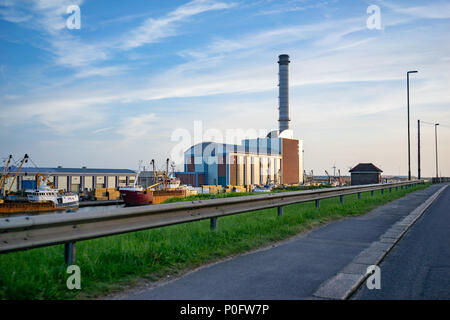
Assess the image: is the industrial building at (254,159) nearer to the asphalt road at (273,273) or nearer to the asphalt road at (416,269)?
the asphalt road at (416,269)

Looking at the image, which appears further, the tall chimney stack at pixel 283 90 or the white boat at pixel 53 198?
the tall chimney stack at pixel 283 90

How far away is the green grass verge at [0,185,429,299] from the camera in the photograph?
411 cm

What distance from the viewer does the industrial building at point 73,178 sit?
270 ft

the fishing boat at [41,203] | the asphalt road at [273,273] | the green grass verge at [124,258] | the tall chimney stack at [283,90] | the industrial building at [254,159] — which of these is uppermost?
the tall chimney stack at [283,90]

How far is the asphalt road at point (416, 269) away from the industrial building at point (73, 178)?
8214cm

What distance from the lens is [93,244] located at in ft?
21.4

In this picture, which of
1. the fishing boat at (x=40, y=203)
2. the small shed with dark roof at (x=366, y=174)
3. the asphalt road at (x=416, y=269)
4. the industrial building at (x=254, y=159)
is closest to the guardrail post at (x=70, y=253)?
the asphalt road at (x=416, y=269)

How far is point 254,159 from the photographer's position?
8975 centimetres

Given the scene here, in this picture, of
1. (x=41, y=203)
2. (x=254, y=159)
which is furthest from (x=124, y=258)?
(x=254, y=159)

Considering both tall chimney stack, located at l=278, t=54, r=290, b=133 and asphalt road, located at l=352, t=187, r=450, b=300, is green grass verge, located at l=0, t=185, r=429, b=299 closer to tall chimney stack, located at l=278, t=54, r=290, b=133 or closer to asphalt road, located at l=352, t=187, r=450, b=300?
asphalt road, located at l=352, t=187, r=450, b=300

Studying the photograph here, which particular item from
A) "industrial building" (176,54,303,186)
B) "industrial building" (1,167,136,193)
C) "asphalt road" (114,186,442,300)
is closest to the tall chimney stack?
"industrial building" (176,54,303,186)

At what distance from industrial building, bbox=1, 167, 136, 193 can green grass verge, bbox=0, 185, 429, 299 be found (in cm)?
8020
